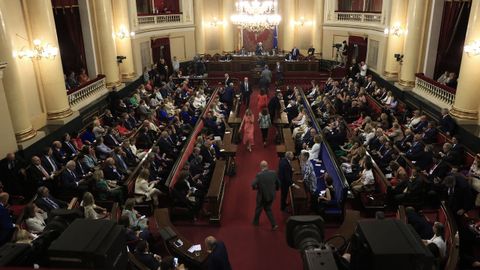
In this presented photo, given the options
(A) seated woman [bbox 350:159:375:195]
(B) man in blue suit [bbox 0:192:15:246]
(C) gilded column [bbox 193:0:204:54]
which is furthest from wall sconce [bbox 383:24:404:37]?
(B) man in blue suit [bbox 0:192:15:246]

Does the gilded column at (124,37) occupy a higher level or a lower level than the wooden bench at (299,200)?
higher

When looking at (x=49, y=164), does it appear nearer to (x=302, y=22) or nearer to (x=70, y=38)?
(x=70, y=38)

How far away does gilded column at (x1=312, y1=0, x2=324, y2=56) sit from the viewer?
22109 mm

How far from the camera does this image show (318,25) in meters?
22.2

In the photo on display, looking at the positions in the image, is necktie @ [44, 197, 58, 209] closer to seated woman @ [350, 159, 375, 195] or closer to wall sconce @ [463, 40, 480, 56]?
seated woman @ [350, 159, 375, 195]

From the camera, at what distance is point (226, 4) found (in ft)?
76.0

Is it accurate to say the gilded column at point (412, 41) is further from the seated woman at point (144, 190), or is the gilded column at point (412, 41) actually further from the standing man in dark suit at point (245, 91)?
the seated woman at point (144, 190)

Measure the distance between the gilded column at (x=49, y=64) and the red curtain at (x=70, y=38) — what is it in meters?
2.62

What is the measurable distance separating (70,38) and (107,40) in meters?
1.31

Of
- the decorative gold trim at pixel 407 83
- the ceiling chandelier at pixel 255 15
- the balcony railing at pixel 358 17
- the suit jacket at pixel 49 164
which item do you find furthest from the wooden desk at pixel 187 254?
the balcony railing at pixel 358 17

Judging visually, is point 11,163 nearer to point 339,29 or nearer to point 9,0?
point 9,0

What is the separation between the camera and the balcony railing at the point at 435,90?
1109 centimetres

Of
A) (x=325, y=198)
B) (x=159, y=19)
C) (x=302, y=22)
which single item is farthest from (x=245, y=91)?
(x=302, y=22)

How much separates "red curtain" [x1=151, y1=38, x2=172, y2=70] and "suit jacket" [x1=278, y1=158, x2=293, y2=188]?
13.0m
